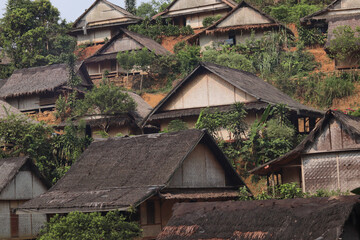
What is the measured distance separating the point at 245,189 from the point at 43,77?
64.5ft

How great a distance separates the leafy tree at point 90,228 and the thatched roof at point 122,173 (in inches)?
25.7

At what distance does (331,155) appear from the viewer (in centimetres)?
1836

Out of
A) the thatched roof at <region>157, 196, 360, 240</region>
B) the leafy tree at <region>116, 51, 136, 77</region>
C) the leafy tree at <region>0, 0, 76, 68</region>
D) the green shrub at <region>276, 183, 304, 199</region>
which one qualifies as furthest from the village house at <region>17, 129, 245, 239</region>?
the leafy tree at <region>0, 0, 76, 68</region>

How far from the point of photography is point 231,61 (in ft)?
113

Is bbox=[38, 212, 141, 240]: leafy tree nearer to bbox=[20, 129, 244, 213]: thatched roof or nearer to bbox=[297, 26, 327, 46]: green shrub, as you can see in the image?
bbox=[20, 129, 244, 213]: thatched roof

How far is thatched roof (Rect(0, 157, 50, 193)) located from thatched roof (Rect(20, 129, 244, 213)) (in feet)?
8.27

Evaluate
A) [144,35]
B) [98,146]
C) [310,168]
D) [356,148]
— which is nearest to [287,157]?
[310,168]

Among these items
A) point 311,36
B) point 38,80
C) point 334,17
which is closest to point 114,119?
point 38,80

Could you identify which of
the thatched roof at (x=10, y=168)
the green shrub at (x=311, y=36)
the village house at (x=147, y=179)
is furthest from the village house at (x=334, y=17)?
the thatched roof at (x=10, y=168)

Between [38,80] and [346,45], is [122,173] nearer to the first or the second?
[346,45]

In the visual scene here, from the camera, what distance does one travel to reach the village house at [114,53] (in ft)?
135

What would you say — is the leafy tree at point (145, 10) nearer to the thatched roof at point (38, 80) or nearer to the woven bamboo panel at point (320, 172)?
the thatched roof at point (38, 80)

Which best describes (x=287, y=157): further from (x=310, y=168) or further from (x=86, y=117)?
(x=86, y=117)

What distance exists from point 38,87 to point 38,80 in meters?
0.71
